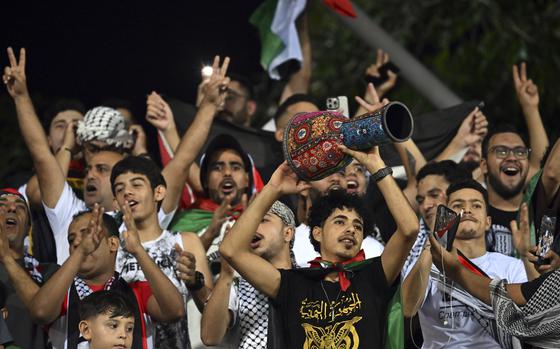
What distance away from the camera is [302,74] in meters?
12.0

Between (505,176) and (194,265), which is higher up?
(505,176)

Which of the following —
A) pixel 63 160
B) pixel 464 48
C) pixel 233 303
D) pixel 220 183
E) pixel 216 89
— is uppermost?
pixel 464 48

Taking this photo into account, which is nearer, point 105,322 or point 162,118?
point 105,322

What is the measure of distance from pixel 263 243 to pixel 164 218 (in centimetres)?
141

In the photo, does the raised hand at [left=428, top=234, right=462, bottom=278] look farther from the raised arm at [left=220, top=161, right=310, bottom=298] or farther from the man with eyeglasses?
the man with eyeglasses

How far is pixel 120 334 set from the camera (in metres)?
8.25

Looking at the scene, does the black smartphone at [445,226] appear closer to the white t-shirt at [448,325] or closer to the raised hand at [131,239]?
the white t-shirt at [448,325]

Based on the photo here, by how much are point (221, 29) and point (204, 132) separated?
120 inches

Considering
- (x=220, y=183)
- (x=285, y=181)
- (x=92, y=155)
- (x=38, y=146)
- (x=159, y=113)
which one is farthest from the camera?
(x=159, y=113)

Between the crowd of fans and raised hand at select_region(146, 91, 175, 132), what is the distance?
0.01m

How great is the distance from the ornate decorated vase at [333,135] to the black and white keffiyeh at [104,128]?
291cm

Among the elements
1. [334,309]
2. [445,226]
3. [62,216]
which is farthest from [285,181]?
[62,216]

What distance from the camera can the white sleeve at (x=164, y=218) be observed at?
9.77 m

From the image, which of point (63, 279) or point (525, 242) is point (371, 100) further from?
point (63, 279)
